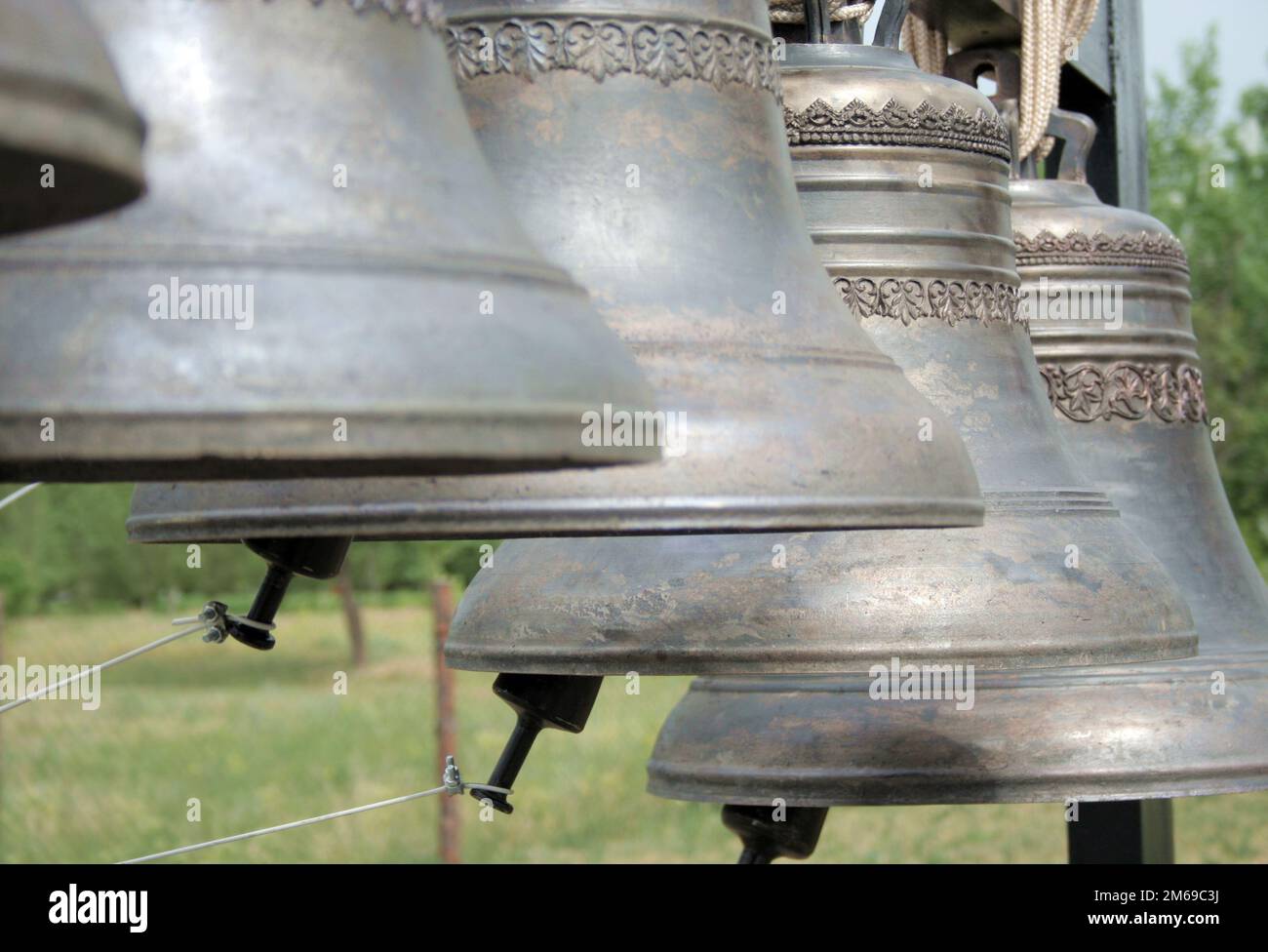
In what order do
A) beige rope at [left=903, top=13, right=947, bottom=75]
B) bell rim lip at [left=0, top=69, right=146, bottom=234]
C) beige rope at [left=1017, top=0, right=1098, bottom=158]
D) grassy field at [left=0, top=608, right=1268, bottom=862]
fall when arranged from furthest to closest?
grassy field at [left=0, top=608, right=1268, bottom=862] < beige rope at [left=903, top=13, right=947, bottom=75] < beige rope at [left=1017, top=0, right=1098, bottom=158] < bell rim lip at [left=0, top=69, right=146, bottom=234]

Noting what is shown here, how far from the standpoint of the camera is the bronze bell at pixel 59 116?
18.4 inches

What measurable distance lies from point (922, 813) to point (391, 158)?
774cm

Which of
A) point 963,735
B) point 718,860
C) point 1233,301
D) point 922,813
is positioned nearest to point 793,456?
point 963,735

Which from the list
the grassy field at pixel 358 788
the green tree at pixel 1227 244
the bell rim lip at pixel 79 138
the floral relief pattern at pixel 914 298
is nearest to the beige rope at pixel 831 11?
the floral relief pattern at pixel 914 298

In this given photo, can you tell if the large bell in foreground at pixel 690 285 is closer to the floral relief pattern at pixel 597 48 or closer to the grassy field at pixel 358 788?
the floral relief pattern at pixel 597 48

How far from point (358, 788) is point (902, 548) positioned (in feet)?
23.8

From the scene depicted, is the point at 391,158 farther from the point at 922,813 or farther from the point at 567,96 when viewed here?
the point at 922,813

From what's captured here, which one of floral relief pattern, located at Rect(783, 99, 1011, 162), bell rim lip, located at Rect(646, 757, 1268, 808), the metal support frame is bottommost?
the metal support frame

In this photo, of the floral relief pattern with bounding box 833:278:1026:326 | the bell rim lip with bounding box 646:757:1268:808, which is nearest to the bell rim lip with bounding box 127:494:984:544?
the floral relief pattern with bounding box 833:278:1026:326

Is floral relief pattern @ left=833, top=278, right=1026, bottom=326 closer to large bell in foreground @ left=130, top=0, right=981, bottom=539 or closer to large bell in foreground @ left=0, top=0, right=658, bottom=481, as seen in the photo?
large bell in foreground @ left=130, top=0, right=981, bottom=539

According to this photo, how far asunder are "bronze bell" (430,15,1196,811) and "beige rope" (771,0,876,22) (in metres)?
0.08

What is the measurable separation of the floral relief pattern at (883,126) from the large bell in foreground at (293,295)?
97cm

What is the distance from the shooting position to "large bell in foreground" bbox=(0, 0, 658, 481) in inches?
23.9

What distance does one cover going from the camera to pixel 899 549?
61.4 inches
